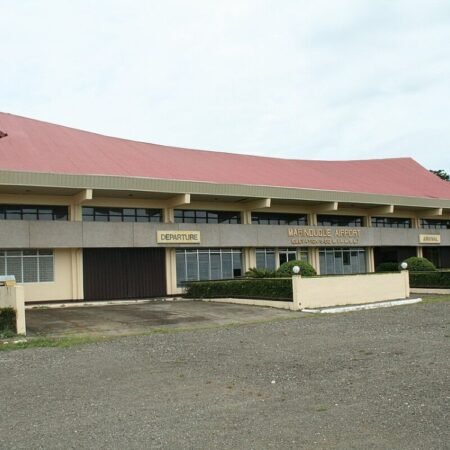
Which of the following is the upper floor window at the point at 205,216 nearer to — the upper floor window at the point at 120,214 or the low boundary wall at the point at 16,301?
the upper floor window at the point at 120,214

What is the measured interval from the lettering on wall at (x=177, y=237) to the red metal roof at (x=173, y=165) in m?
2.55

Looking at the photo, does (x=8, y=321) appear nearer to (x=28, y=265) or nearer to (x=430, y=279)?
(x=28, y=265)

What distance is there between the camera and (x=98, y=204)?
2441 centimetres

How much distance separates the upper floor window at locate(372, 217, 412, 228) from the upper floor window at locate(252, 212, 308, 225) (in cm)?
600

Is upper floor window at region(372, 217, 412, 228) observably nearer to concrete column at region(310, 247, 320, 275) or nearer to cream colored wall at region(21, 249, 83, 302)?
concrete column at region(310, 247, 320, 275)

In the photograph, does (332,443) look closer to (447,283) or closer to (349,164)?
(447,283)

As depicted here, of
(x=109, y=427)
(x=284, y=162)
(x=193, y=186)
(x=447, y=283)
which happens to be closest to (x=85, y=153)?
(x=193, y=186)

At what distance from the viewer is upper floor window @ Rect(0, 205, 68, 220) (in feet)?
73.8

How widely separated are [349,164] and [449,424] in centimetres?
3574

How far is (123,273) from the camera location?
25109 mm

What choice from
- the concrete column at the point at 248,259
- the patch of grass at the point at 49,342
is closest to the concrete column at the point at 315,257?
the concrete column at the point at 248,259

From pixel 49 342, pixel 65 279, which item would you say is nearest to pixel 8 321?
pixel 49 342

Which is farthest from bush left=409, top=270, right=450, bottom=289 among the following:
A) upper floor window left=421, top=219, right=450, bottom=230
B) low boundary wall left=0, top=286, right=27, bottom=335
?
low boundary wall left=0, top=286, right=27, bottom=335

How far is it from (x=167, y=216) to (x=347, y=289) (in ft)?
30.7
